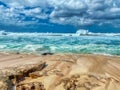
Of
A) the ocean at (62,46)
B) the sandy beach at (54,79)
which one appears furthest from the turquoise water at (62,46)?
the sandy beach at (54,79)

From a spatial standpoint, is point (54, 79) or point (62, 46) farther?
point (62, 46)

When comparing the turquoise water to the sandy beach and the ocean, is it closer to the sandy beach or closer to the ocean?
the ocean

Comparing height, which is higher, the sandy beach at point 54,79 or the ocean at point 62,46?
the sandy beach at point 54,79

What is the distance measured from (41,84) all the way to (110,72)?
6.05 feet

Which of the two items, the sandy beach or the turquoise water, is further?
Result: the turquoise water

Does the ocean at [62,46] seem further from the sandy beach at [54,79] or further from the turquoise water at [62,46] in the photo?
the sandy beach at [54,79]

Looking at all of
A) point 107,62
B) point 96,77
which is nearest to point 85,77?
point 96,77

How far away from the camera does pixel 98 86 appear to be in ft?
16.4

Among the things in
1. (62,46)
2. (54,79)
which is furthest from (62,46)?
(54,79)

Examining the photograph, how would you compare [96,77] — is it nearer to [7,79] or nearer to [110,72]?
[110,72]

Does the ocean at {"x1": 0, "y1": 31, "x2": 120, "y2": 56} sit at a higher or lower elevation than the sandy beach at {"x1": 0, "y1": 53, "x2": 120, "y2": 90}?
lower

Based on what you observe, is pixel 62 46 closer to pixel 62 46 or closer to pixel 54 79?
pixel 62 46

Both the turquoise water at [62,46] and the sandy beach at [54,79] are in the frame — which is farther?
the turquoise water at [62,46]

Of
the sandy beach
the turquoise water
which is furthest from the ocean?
the sandy beach
